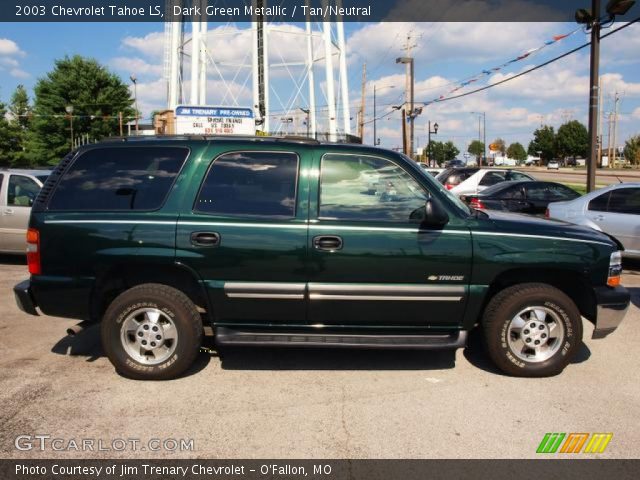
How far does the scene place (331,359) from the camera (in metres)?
4.96

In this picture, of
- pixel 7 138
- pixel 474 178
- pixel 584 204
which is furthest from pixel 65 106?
pixel 584 204

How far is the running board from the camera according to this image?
14.1ft

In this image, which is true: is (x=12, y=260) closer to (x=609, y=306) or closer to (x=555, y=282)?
(x=555, y=282)

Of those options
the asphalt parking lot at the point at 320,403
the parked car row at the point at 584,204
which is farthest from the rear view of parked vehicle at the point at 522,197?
the asphalt parking lot at the point at 320,403

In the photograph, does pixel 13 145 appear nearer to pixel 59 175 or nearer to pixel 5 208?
pixel 5 208

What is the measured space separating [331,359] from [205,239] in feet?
5.46

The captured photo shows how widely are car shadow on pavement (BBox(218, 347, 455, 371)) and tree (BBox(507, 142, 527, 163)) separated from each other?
136 m

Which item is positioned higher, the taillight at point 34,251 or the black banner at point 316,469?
the taillight at point 34,251

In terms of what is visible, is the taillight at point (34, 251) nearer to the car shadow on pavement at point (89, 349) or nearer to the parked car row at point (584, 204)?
the car shadow on pavement at point (89, 349)

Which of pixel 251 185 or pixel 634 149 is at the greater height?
pixel 634 149

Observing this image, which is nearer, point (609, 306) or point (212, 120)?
point (609, 306)

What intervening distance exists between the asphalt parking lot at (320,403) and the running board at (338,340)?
1.14 feet

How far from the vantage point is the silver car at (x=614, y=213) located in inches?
333

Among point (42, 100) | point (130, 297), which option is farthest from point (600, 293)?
point (42, 100)
